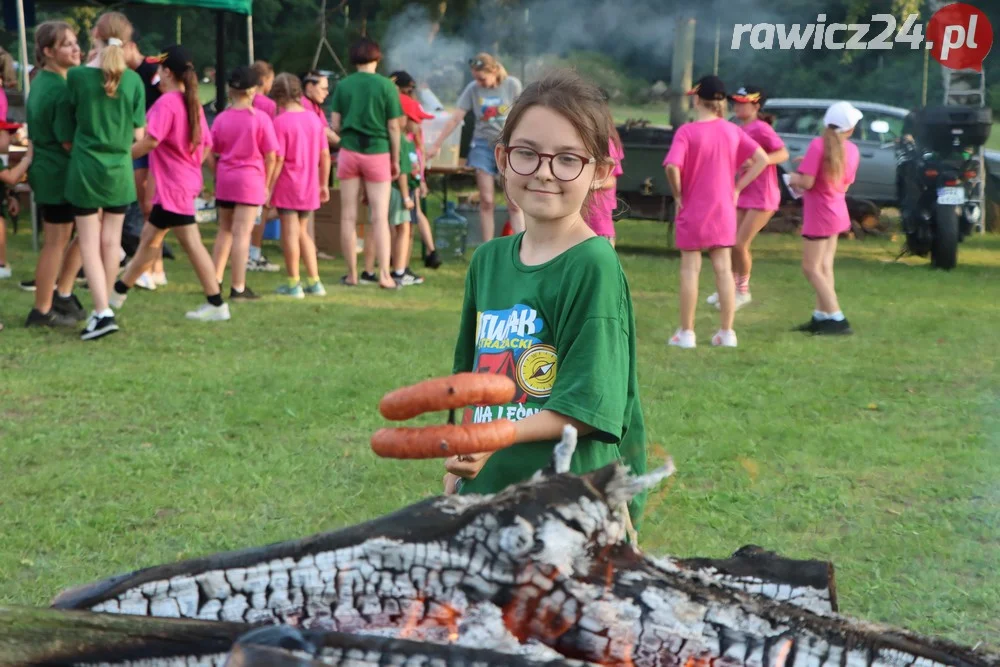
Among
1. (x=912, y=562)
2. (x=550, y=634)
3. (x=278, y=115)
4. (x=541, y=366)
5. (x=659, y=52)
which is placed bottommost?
(x=912, y=562)

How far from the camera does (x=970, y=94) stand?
14.8 m

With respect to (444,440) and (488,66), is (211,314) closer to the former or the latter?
(488,66)

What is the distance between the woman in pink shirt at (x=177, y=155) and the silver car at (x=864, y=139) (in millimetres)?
8796

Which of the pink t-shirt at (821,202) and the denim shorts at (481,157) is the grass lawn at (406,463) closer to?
the pink t-shirt at (821,202)

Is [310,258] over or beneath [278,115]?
beneath

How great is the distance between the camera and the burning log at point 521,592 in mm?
2096

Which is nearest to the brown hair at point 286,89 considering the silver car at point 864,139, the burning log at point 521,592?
the silver car at point 864,139

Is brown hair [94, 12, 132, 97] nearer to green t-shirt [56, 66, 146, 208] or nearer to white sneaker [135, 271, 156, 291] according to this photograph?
green t-shirt [56, 66, 146, 208]

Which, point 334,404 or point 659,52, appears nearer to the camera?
point 334,404

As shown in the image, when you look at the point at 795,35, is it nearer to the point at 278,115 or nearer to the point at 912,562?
the point at 278,115

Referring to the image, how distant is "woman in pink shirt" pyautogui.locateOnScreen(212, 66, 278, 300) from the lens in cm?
905

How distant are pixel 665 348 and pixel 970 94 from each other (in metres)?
8.98

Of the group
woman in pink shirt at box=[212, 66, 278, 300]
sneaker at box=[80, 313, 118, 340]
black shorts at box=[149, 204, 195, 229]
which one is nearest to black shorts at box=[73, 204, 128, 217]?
black shorts at box=[149, 204, 195, 229]

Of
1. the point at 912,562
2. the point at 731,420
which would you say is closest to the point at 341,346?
the point at 731,420
